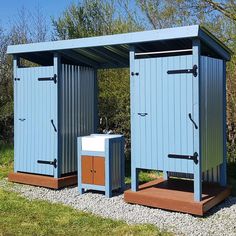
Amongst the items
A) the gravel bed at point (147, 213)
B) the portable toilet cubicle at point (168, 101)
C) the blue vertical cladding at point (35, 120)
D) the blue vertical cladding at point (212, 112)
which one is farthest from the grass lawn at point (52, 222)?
the blue vertical cladding at point (212, 112)

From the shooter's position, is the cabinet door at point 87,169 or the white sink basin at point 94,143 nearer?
the white sink basin at point 94,143

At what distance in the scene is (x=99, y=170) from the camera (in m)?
6.89

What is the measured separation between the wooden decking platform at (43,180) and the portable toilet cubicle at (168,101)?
0.14 m

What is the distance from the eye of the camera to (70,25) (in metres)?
12.7

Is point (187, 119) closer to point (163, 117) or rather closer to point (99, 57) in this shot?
point (163, 117)

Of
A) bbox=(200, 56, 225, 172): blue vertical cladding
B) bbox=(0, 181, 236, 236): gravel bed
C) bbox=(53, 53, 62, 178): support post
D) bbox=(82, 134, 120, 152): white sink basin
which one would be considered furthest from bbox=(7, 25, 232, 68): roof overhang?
bbox=(0, 181, 236, 236): gravel bed

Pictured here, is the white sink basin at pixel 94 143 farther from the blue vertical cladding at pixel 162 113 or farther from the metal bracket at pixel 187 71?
the metal bracket at pixel 187 71

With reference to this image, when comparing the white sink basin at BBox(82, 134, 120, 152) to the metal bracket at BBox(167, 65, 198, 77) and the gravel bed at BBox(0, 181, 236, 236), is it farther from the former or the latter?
the metal bracket at BBox(167, 65, 198, 77)

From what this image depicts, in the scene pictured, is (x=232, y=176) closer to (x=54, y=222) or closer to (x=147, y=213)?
(x=147, y=213)

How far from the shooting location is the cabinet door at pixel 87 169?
6.97 metres

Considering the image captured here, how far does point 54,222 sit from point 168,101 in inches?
91.8

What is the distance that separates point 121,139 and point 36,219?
211 centimetres

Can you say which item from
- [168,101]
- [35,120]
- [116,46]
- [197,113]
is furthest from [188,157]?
[35,120]

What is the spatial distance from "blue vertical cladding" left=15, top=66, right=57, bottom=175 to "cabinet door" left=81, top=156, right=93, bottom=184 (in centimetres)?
67
